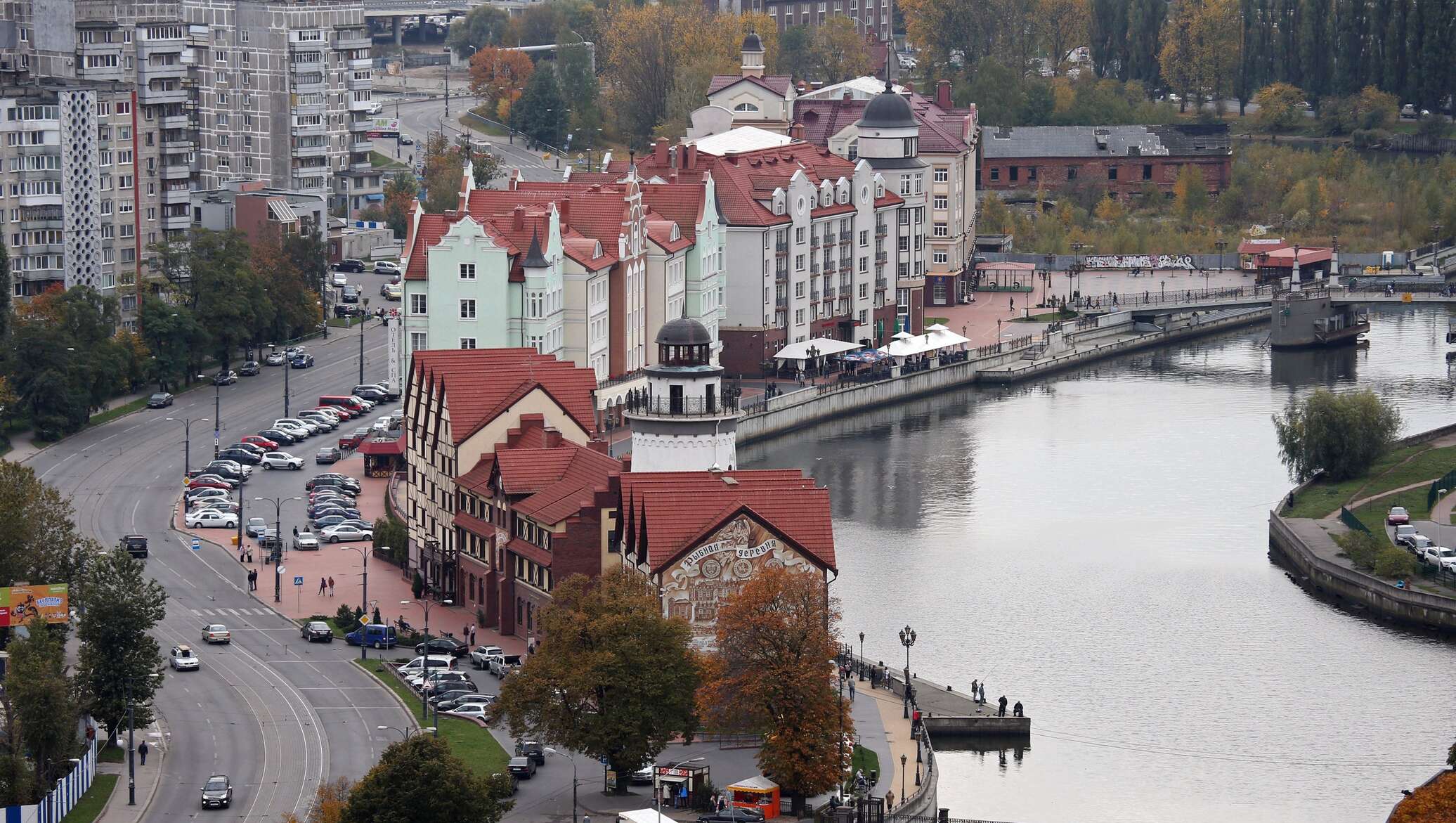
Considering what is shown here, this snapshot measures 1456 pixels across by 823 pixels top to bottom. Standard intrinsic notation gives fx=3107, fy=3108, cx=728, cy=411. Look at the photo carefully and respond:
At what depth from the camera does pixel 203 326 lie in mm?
162750

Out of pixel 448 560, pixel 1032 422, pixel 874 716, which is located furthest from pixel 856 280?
pixel 874 716

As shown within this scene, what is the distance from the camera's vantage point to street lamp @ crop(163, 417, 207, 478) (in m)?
143

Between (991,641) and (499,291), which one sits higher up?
(499,291)

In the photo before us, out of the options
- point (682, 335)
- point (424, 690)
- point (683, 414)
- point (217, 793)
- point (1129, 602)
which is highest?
point (682, 335)

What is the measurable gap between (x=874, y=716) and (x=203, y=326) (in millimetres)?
71077

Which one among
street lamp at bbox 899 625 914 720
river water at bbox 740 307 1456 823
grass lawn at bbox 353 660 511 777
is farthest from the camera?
street lamp at bbox 899 625 914 720

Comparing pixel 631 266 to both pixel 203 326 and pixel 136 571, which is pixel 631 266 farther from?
pixel 136 571

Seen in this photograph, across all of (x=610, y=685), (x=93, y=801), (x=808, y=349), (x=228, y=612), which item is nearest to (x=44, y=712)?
(x=93, y=801)

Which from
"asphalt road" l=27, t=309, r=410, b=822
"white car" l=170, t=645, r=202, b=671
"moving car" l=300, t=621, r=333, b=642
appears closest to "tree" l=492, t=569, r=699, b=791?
"asphalt road" l=27, t=309, r=410, b=822

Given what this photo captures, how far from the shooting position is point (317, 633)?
112 meters

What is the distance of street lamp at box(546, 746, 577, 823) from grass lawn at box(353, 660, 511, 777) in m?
1.57

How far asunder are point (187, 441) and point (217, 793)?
54295 mm

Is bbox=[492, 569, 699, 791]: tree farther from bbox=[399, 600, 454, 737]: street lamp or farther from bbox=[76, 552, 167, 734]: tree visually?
bbox=[76, 552, 167, 734]: tree

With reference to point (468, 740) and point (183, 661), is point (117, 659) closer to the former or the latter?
point (183, 661)
